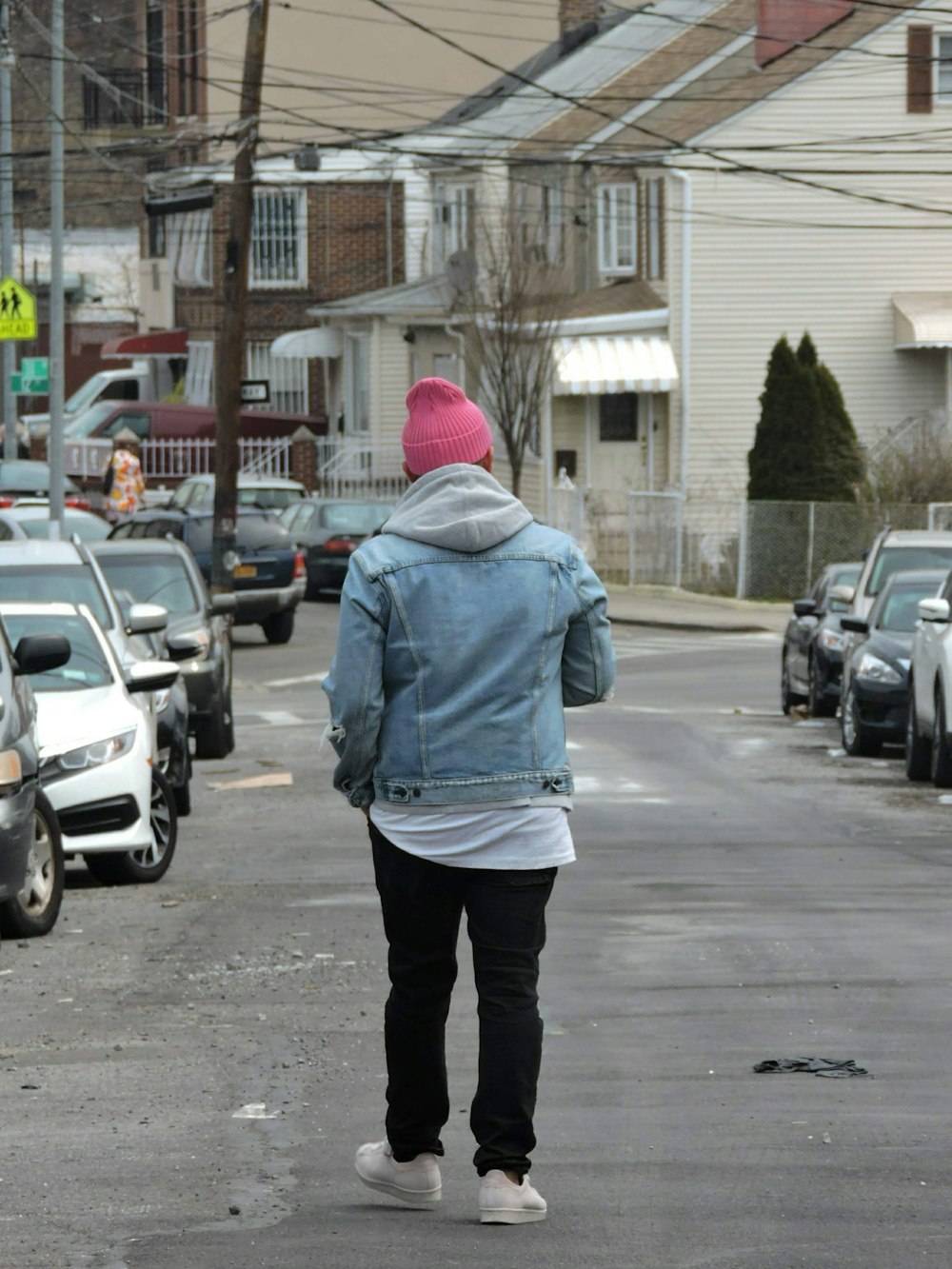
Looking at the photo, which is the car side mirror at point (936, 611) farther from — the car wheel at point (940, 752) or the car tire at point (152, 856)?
the car tire at point (152, 856)

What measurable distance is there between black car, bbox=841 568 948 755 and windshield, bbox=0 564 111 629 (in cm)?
658

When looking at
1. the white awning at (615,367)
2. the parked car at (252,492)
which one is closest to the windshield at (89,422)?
the parked car at (252,492)

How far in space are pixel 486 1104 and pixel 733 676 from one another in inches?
859

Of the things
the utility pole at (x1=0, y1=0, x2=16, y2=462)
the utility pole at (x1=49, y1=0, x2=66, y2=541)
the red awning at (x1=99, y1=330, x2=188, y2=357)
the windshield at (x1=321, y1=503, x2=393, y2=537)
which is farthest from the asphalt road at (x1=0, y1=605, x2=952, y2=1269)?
the red awning at (x1=99, y1=330, x2=188, y2=357)

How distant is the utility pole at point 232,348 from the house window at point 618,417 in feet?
44.6

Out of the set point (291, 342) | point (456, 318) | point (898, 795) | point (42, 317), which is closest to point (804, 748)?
point (898, 795)

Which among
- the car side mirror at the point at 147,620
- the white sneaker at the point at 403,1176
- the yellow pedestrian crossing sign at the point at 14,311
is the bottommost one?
the white sneaker at the point at 403,1176

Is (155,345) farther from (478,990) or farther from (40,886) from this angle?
(478,990)

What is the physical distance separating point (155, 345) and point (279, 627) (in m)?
30.0

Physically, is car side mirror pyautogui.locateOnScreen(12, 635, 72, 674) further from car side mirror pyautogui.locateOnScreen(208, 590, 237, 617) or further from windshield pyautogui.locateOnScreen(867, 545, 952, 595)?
windshield pyautogui.locateOnScreen(867, 545, 952, 595)

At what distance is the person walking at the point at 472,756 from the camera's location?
514 cm

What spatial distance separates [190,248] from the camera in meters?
57.3

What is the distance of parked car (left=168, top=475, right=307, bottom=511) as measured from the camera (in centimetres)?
3881

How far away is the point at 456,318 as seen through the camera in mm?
44969
